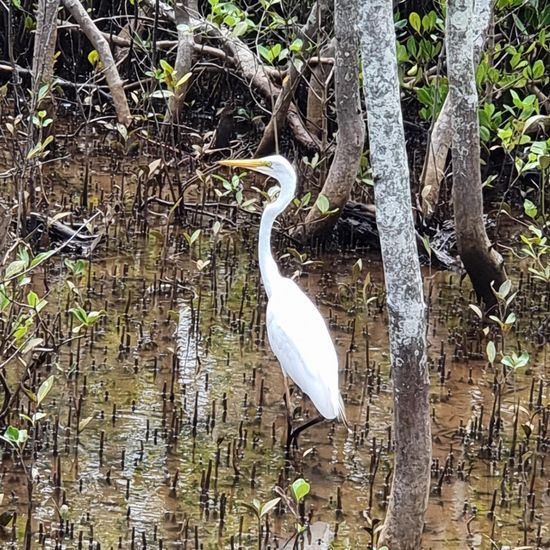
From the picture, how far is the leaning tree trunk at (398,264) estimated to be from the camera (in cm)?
359

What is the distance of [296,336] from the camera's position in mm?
5242

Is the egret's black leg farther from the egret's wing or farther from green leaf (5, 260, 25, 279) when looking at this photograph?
green leaf (5, 260, 25, 279)

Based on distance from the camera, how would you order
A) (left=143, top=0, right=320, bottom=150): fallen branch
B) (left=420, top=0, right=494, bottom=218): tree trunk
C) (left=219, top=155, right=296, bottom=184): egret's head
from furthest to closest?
(left=143, top=0, right=320, bottom=150): fallen branch < (left=420, top=0, right=494, bottom=218): tree trunk < (left=219, top=155, right=296, bottom=184): egret's head

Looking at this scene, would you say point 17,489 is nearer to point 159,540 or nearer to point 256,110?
point 159,540

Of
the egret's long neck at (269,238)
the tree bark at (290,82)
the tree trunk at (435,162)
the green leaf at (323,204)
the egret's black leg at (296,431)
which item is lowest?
the egret's black leg at (296,431)

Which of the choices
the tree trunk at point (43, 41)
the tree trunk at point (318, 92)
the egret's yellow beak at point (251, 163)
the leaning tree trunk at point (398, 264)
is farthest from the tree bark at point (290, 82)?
the leaning tree trunk at point (398, 264)

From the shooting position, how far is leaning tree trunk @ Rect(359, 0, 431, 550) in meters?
3.59

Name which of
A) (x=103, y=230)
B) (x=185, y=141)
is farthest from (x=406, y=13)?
(x=103, y=230)

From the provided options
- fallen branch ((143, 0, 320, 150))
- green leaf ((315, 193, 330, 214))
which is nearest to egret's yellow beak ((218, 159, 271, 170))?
green leaf ((315, 193, 330, 214))

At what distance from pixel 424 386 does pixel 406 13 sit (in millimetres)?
7657

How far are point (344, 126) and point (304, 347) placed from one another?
2.20 meters

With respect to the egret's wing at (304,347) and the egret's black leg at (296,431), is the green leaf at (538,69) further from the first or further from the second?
the egret's black leg at (296,431)

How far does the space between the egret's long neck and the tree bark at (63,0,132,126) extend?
3.29 metres

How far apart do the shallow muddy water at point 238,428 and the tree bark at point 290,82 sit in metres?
1.40
